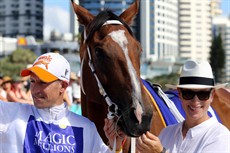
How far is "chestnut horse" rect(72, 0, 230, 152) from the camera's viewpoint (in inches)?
133

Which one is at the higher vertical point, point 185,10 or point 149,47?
point 185,10

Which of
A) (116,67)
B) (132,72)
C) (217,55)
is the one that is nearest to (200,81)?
(132,72)

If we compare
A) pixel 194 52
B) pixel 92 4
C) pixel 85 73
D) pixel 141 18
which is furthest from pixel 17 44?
pixel 85 73

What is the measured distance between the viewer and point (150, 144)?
10.0 feet

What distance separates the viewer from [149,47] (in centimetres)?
15888

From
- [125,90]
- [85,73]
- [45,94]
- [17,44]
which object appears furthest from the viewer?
[17,44]

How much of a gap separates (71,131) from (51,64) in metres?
0.45

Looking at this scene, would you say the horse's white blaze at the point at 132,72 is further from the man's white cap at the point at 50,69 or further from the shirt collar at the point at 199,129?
the man's white cap at the point at 50,69

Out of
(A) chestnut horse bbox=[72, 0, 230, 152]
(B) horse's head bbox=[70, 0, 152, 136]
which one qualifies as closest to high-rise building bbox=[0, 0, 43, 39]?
(A) chestnut horse bbox=[72, 0, 230, 152]

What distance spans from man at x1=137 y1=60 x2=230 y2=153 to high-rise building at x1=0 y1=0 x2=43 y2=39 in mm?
180444

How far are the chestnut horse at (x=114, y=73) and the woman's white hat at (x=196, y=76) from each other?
32cm

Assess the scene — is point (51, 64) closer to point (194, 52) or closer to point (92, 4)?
point (92, 4)

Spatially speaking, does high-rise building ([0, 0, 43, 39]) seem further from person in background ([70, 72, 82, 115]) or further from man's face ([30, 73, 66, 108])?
man's face ([30, 73, 66, 108])

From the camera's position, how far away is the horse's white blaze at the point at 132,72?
335 cm
